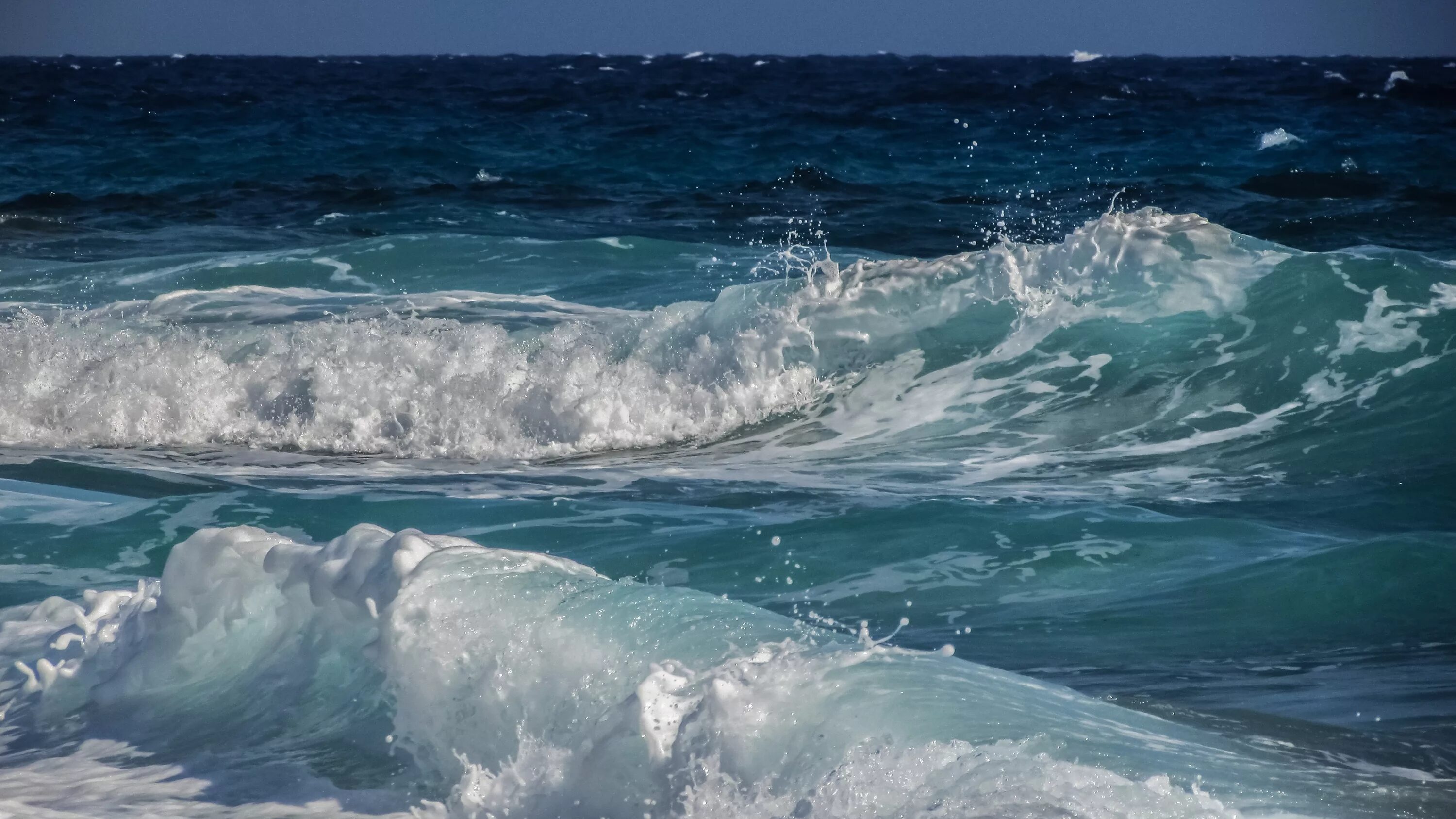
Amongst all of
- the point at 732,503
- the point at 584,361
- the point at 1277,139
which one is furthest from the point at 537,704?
the point at 1277,139

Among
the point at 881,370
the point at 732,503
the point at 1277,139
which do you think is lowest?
the point at 732,503

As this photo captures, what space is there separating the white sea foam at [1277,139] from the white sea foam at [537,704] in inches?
851

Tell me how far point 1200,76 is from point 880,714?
45095mm

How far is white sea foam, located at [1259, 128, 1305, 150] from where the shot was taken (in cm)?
2328

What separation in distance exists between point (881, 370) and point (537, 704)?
6095mm

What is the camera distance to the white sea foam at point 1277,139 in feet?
76.4

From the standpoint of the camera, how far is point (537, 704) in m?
3.52

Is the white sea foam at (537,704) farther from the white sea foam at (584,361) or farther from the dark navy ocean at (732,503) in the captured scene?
the white sea foam at (584,361)

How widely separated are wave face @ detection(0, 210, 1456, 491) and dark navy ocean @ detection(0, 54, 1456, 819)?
0.04 meters

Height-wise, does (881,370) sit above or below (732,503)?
above

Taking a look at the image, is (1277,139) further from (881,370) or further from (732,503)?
(732,503)

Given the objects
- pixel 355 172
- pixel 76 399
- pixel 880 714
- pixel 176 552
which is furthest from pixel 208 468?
pixel 355 172

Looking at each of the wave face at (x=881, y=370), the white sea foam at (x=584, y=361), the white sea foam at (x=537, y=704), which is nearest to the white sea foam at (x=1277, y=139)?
the wave face at (x=881, y=370)

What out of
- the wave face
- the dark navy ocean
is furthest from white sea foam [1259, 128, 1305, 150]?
the wave face
